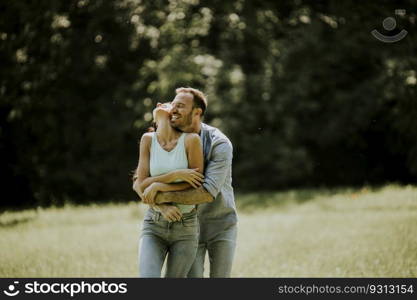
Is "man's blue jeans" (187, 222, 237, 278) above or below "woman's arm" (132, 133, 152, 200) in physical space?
below

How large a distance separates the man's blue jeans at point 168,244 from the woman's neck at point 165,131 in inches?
20.6

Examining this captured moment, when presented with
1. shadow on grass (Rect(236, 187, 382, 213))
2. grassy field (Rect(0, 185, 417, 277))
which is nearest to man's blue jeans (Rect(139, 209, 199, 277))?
grassy field (Rect(0, 185, 417, 277))

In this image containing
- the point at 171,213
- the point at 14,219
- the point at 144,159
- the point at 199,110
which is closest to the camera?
the point at 171,213

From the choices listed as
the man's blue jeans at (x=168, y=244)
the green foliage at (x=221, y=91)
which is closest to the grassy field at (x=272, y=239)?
the man's blue jeans at (x=168, y=244)

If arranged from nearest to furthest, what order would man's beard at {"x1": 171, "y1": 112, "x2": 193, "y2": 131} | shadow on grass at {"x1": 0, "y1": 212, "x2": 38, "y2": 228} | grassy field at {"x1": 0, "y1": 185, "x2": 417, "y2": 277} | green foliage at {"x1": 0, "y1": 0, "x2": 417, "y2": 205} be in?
man's beard at {"x1": 171, "y1": 112, "x2": 193, "y2": 131}
grassy field at {"x1": 0, "y1": 185, "x2": 417, "y2": 277}
shadow on grass at {"x1": 0, "y1": 212, "x2": 38, "y2": 228}
green foliage at {"x1": 0, "y1": 0, "x2": 417, "y2": 205}

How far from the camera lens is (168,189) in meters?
3.99

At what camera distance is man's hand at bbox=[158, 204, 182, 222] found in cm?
390

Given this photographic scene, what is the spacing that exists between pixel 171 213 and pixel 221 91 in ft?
40.5

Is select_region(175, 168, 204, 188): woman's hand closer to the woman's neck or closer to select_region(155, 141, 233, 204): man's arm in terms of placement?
select_region(155, 141, 233, 204): man's arm

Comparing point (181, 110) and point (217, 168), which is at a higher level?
point (181, 110)

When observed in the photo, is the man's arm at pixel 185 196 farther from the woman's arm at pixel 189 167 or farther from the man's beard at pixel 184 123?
the man's beard at pixel 184 123

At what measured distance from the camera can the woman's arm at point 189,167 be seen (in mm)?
3967

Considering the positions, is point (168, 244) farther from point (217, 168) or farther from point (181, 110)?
point (181, 110)

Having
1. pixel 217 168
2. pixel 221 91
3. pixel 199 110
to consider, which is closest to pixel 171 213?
pixel 217 168
